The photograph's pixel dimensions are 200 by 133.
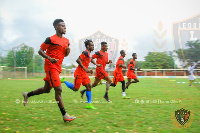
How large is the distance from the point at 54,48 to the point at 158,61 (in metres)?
55.7

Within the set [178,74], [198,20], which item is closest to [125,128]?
[198,20]

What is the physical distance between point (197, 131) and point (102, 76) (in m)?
4.45

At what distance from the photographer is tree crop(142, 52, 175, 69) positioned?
5653 centimetres

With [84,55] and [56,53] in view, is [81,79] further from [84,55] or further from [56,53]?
[56,53]

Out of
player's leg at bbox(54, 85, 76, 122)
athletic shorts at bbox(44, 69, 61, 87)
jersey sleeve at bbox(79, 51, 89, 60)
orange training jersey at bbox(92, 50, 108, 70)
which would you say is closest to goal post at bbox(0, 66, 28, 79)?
orange training jersey at bbox(92, 50, 108, 70)

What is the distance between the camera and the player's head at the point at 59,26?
501 cm

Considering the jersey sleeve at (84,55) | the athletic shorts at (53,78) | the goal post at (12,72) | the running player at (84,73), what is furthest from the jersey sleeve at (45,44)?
the goal post at (12,72)

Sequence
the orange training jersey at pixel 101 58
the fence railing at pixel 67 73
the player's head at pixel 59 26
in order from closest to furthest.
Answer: the player's head at pixel 59 26
the orange training jersey at pixel 101 58
the fence railing at pixel 67 73

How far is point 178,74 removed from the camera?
38.4 metres

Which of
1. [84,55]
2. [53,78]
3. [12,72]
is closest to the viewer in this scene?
[53,78]

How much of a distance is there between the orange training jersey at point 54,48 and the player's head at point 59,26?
16 cm

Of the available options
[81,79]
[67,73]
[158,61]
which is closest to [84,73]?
[81,79]

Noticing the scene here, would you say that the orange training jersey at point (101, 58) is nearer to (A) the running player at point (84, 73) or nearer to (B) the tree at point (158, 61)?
(A) the running player at point (84, 73)

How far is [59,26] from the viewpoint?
16.4 feet
